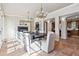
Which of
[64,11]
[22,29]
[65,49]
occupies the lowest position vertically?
[65,49]

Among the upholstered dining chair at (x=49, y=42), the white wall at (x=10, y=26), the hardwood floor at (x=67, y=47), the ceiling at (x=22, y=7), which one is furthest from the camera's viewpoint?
the upholstered dining chair at (x=49, y=42)

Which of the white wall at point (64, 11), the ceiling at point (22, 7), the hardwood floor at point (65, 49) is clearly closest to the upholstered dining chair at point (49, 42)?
the hardwood floor at point (65, 49)

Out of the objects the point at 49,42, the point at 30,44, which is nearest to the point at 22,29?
the point at 30,44

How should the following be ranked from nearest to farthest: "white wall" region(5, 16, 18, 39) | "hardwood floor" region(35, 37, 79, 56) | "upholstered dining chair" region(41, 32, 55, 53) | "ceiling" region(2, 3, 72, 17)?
"ceiling" region(2, 3, 72, 17) < "white wall" region(5, 16, 18, 39) < "hardwood floor" region(35, 37, 79, 56) < "upholstered dining chair" region(41, 32, 55, 53)

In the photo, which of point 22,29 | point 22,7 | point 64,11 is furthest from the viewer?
point 64,11

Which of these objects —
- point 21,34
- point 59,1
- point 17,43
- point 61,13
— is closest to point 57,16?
point 61,13

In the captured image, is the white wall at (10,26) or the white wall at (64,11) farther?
the white wall at (64,11)

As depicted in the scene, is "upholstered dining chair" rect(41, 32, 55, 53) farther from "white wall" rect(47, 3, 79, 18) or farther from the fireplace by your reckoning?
the fireplace

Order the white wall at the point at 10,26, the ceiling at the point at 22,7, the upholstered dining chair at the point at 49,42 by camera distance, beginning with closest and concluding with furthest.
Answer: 1. the ceiling at the point at 22,7
2. the white wall at the point at 10,26
3. the upholstered dining chair at the point at 49,42

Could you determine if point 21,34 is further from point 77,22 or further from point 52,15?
point 77,22

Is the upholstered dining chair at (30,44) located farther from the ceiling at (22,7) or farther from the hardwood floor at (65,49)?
the ceiling at (22,7)

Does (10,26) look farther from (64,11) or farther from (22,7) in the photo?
(64,11)

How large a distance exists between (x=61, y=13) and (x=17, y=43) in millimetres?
1485

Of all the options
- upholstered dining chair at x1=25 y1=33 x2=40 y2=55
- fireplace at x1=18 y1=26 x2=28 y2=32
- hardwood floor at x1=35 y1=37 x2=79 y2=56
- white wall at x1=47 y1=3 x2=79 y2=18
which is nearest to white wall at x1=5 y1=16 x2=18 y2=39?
fireplace at x1=18 y1=26 x2=28 y2=32
